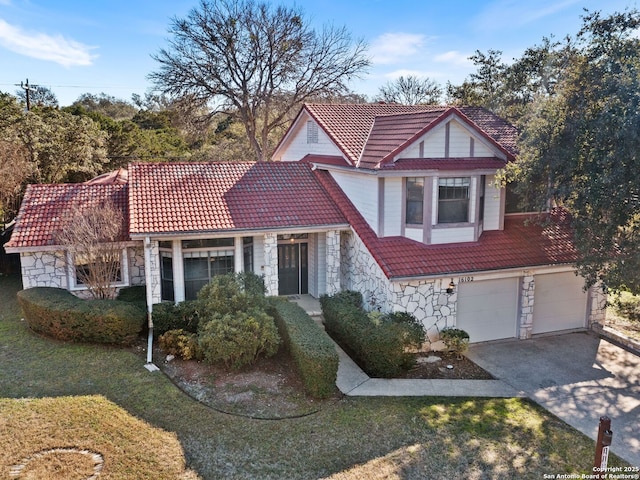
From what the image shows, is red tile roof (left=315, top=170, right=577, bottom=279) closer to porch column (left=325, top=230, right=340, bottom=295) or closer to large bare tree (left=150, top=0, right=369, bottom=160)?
porch column (left=325, top=230, right=340, bottom=295)

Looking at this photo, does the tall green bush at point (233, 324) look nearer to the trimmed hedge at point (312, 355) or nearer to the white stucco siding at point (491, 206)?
the trimmed hedge at point (312, 355)

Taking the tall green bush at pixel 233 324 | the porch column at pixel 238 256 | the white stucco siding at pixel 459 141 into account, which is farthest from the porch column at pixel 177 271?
the white stucco siding at pixel 459 141

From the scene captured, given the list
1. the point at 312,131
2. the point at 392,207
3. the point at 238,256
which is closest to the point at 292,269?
the point at 238,256

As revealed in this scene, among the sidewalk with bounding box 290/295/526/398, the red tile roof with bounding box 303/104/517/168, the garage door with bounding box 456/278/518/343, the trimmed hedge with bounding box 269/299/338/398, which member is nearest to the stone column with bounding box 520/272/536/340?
Result: the garage door with bounding box 456/278/518/343

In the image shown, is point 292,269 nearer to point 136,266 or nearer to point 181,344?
point 136,266

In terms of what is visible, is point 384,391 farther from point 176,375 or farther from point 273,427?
point 176,375

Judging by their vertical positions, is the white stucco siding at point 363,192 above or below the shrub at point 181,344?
above
